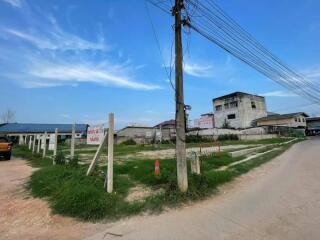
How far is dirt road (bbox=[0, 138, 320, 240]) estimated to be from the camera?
441 centimetres

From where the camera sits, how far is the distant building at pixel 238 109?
6153 centimetres

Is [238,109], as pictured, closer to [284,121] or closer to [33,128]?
[284,121]

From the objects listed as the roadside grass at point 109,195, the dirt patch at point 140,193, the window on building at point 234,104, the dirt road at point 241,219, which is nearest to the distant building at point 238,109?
the window on building at point 234,104

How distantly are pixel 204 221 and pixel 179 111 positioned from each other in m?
3.12

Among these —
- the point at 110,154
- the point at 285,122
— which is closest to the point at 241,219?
the point at 110,154

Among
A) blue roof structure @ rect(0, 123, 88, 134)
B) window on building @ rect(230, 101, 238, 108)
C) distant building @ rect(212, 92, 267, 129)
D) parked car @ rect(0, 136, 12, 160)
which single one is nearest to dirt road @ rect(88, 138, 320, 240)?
parked car @ rect(0, 136, 12, 160)

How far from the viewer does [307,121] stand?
73938 mm

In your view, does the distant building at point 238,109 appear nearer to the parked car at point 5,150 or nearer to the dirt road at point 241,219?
the parked car at point 5,150

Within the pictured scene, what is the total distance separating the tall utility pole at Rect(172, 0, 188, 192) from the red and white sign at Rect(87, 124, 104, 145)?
99.2 inches

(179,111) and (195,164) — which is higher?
(179,111)

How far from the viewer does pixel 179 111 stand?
23.4 ft

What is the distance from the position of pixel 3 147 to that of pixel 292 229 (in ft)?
61.0

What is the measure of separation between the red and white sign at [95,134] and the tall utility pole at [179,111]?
252 centimetres

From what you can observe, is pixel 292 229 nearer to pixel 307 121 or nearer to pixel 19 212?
pixel 19 212
